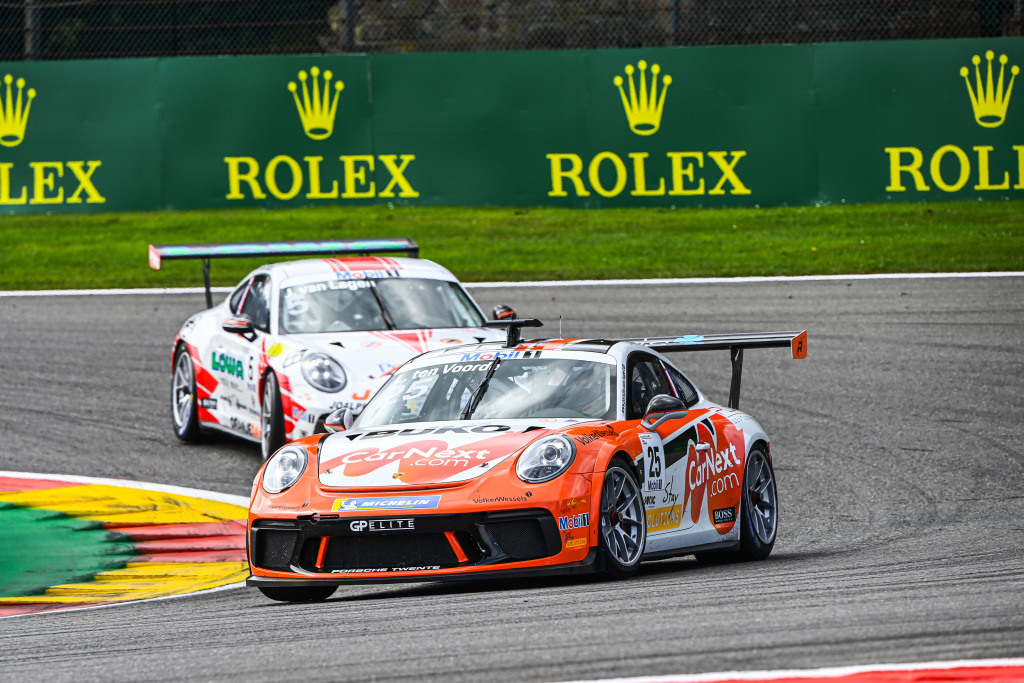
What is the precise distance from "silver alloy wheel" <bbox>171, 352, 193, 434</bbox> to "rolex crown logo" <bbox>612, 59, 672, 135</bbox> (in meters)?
8.84

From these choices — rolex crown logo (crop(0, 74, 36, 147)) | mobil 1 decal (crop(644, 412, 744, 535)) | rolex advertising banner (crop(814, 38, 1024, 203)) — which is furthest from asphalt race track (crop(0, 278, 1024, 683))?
rolex crown logo (crop(0, 74, 36, 147))

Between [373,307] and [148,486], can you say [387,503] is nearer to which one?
[148,486]

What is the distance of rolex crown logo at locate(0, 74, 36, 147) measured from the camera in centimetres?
1997

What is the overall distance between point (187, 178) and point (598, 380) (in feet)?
44.5

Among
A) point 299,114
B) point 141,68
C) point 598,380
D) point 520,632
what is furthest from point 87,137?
point 520,632

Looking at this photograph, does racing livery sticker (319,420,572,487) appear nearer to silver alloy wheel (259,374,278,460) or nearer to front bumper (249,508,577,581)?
front bumper (249,508,577,581)

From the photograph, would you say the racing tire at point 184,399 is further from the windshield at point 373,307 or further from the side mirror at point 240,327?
the windshield at point 373,307

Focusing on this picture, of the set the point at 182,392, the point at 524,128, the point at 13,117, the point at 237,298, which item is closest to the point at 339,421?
the point at 237,298

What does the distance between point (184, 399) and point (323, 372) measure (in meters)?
2.28

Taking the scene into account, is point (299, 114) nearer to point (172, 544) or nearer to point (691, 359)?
point (691, 359)

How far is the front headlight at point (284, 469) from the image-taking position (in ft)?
23.1

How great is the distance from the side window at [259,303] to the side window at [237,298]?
0.41 ft

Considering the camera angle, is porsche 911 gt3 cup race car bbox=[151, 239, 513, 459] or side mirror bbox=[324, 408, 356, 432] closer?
side mirror bbox=[324, 408, 356, 432]

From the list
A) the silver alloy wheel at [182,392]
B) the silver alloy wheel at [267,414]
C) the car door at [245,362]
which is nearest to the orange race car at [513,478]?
the silver alloy wheel at [267,414]
